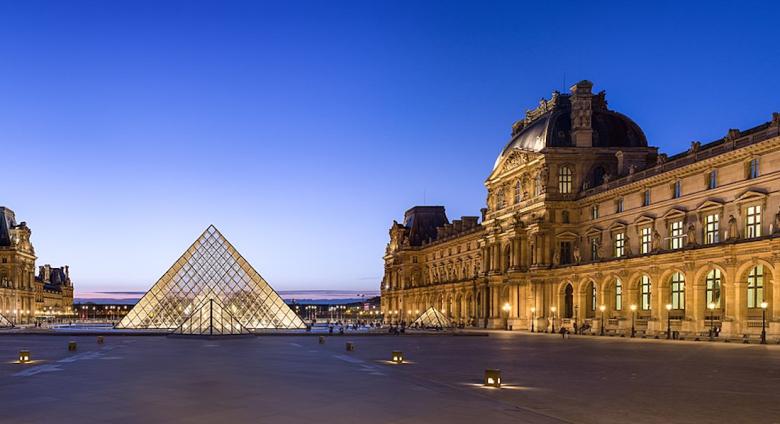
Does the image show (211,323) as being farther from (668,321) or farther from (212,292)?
(668,321)

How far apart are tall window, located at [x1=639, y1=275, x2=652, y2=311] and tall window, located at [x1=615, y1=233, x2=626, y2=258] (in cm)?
359

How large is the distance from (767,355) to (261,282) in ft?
128

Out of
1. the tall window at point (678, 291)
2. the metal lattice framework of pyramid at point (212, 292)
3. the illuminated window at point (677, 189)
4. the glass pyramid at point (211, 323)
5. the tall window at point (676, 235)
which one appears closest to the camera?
the glass pyramid at point (211, 323)

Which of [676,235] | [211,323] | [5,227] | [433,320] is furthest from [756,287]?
[5,227]

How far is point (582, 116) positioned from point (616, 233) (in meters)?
11.8

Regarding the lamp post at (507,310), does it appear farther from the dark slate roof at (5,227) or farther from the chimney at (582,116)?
the dark slate roof at (5,227)

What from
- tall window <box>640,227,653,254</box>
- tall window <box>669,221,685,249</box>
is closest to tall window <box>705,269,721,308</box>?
tall window <box>669,221,685,249</box>

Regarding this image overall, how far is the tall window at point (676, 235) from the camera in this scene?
4912cm

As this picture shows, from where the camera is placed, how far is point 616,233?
5759cm

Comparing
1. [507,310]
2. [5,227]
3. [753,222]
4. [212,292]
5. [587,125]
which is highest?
[587,125]

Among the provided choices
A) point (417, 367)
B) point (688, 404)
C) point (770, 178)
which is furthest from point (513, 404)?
point (770, 178)

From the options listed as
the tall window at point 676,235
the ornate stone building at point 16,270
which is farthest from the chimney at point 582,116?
the ornate stone building at point 16,270

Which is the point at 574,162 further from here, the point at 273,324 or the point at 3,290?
the point at 3,290

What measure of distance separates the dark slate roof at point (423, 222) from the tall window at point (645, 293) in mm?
59300
